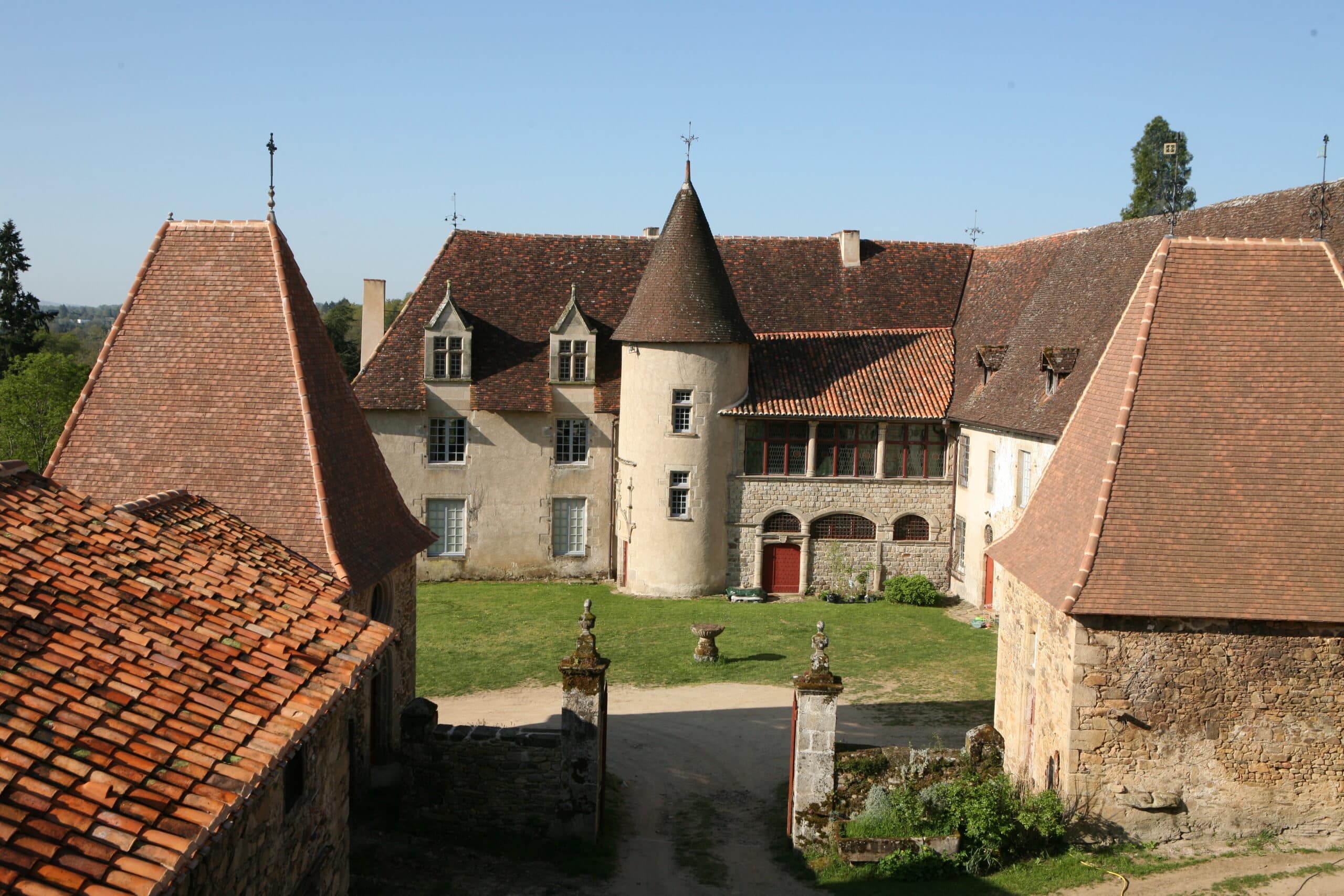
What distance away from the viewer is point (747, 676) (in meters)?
25.0

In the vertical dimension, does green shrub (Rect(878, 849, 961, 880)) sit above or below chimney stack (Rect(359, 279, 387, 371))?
below

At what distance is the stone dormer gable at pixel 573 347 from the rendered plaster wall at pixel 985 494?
10.5 metres

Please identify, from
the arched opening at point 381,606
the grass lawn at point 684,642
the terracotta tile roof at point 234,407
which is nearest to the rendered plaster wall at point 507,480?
the grass lawn at point 684,642

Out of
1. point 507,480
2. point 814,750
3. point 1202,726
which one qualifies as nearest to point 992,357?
point 507,480

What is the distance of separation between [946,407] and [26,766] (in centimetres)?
2853

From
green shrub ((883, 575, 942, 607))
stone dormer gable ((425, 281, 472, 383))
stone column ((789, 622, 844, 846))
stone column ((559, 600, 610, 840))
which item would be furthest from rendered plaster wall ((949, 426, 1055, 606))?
stone column ((559, 600, 610, 840))

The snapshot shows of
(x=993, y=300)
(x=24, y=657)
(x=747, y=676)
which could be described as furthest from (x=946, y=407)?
(x=24, y=657)

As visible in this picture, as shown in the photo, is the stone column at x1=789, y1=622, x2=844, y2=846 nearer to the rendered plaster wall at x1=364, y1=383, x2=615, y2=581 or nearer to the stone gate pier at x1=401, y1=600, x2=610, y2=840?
the stone gate pier at x1=401, y1=600, x2=610, y2=840

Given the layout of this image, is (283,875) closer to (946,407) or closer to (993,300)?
(946,407)

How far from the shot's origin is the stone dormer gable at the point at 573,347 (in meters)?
34.1

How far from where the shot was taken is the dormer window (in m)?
34.3

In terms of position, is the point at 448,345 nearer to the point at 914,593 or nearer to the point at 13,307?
the point at 914,593

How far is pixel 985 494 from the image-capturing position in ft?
99.6

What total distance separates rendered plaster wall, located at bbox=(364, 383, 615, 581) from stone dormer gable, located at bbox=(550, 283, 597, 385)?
0.38 metres
